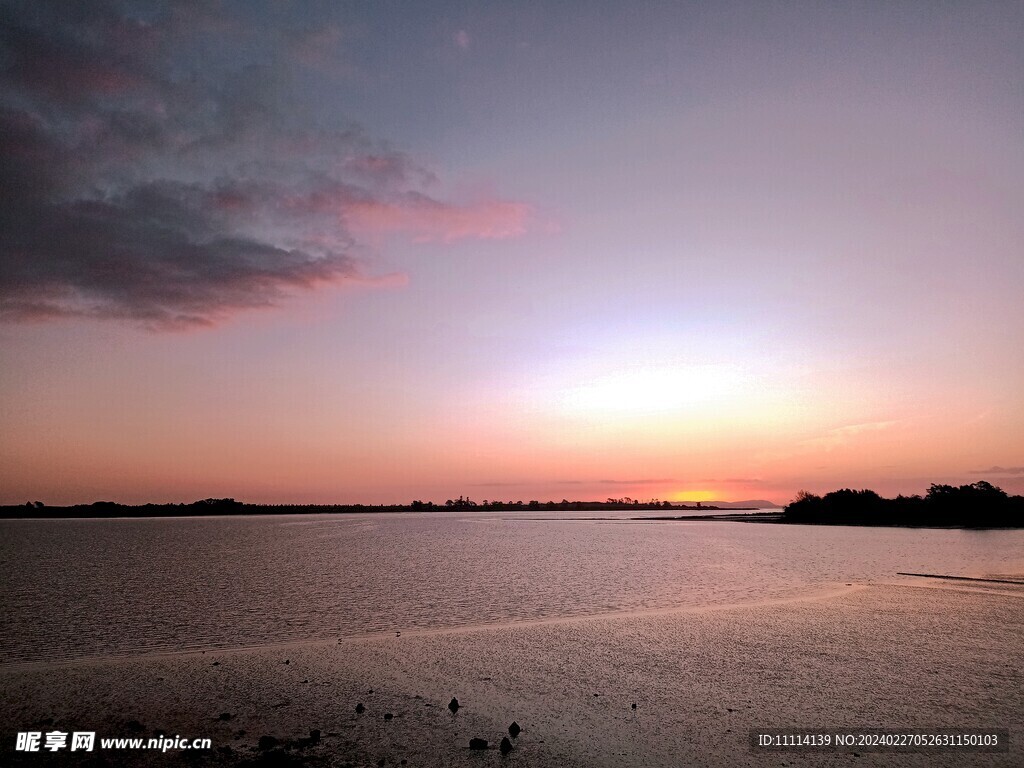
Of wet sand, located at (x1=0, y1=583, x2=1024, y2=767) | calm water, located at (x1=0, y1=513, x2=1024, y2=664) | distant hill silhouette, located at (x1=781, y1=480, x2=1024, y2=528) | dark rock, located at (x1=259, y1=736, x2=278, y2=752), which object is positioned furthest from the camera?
distant hill silhouette, located at (x1=781, y1=480, x2=1024, y2=528)

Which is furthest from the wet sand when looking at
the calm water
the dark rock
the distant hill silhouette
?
the distant hill silhouette

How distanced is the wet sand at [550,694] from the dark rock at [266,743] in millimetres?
145

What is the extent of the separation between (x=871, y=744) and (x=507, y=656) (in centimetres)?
1047

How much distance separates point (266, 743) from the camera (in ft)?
39.3

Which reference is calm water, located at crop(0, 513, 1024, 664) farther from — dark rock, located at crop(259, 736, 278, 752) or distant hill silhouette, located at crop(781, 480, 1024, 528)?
distant hill silhouette, located at crop(781, 480, 1024, 528)

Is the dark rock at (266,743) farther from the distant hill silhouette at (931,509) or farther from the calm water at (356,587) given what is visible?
the distant hill silhouette at (931,509)

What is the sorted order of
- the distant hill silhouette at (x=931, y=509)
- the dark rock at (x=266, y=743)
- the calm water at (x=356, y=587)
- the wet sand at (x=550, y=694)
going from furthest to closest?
the distant hill silhouette at (x=931, y=509) → the calm water at (x=356, y=587) → the dark rock at (x=266, y=743) → the wet sand at (x=550, y=694)

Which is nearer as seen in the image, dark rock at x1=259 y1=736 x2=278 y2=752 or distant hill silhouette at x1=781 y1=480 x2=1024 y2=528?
dark rock at x1=259 y1=736 x2=278 y2=752

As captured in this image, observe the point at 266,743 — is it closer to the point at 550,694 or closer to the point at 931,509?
the point at 550,694

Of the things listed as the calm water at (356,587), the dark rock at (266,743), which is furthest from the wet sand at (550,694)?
the calm water at (356,587)

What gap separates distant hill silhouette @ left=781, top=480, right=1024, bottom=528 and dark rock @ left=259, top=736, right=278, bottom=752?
143129 mm

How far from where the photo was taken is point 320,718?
44.6 feet

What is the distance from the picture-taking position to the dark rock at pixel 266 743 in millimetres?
11859

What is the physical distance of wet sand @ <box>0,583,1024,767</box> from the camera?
1170cm
